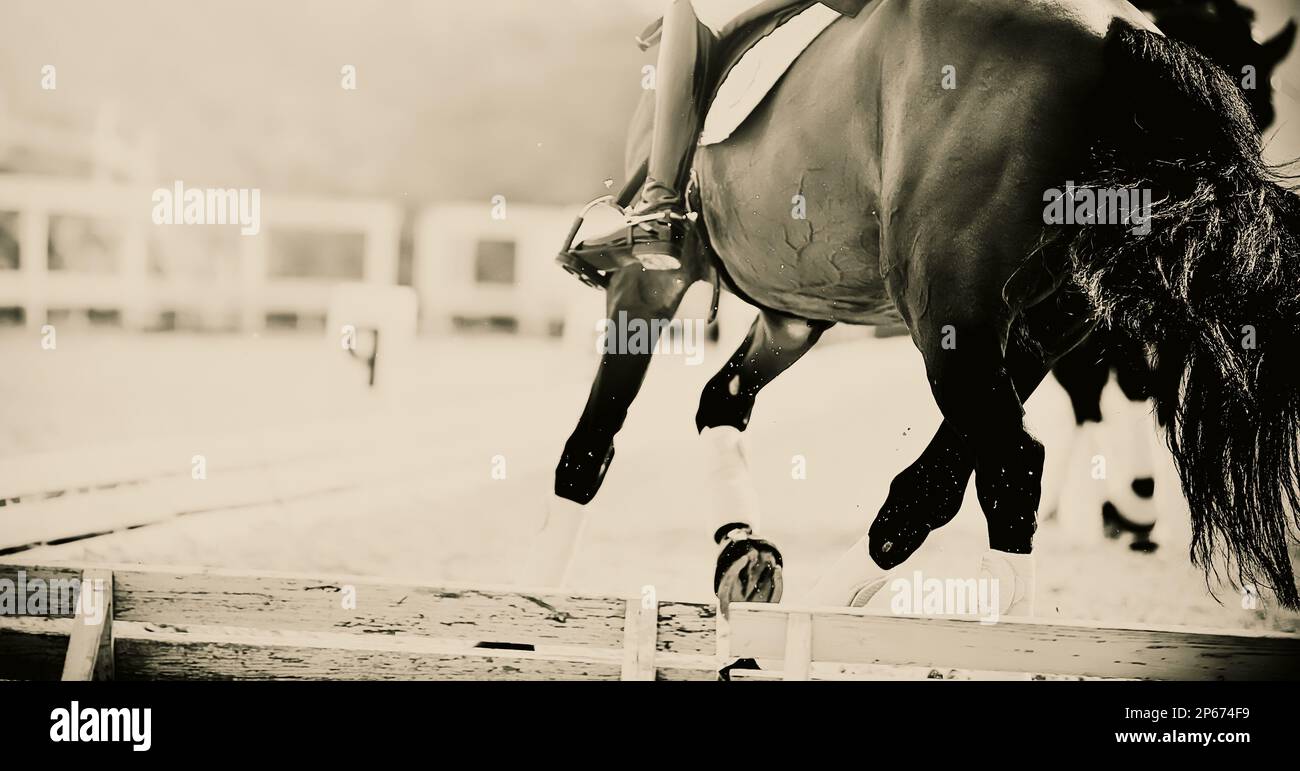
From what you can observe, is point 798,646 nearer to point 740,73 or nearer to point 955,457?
point 955,457

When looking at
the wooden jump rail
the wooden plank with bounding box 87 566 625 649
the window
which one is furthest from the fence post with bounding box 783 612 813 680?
the window

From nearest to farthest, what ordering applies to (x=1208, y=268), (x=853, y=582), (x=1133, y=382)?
(x=1208, y=268) < (x=853, y=582) < (x=1133, y=382)

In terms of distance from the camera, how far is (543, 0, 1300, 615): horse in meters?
1.84

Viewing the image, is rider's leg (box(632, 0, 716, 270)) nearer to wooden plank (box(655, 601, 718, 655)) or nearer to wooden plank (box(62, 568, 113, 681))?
wooden plank (box(655, 601, 718, 655))

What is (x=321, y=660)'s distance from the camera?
7.60ft

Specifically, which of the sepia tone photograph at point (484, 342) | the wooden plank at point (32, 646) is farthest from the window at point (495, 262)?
the wooden plank at point (32, 646)

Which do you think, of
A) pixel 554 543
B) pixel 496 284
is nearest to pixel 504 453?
pixel 554 543

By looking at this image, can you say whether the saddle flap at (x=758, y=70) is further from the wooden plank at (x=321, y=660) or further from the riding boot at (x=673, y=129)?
the wooden plank at (x=321, y=660)

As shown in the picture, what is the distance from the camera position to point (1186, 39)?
2.60m

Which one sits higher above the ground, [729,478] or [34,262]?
[34,262]

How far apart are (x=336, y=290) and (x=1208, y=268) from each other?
208cm

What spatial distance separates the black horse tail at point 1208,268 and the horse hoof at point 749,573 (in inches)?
38.2

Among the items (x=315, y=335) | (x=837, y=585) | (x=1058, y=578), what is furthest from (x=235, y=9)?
(x=1058, y=578)

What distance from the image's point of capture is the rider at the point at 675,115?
8.08 feet
